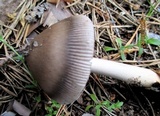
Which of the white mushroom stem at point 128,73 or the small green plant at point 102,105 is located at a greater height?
the white mushroom stem at point 128,73

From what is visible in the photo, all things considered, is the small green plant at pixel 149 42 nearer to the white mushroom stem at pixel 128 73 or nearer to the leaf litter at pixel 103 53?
the leaf litter at pixel 103 53

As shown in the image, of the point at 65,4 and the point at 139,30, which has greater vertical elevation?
the point at 65,4

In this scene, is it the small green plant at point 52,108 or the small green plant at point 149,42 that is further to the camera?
the small green plant at point 149,42

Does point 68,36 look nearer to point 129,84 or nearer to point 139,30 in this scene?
point 129,84

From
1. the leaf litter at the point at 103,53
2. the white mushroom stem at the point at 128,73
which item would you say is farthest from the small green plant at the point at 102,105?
the white mushroom stem at the point at 128,73

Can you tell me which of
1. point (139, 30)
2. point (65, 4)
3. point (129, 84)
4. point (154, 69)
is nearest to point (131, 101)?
point (129, 84)

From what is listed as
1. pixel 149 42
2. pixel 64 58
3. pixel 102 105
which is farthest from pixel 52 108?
pixel 149 42
